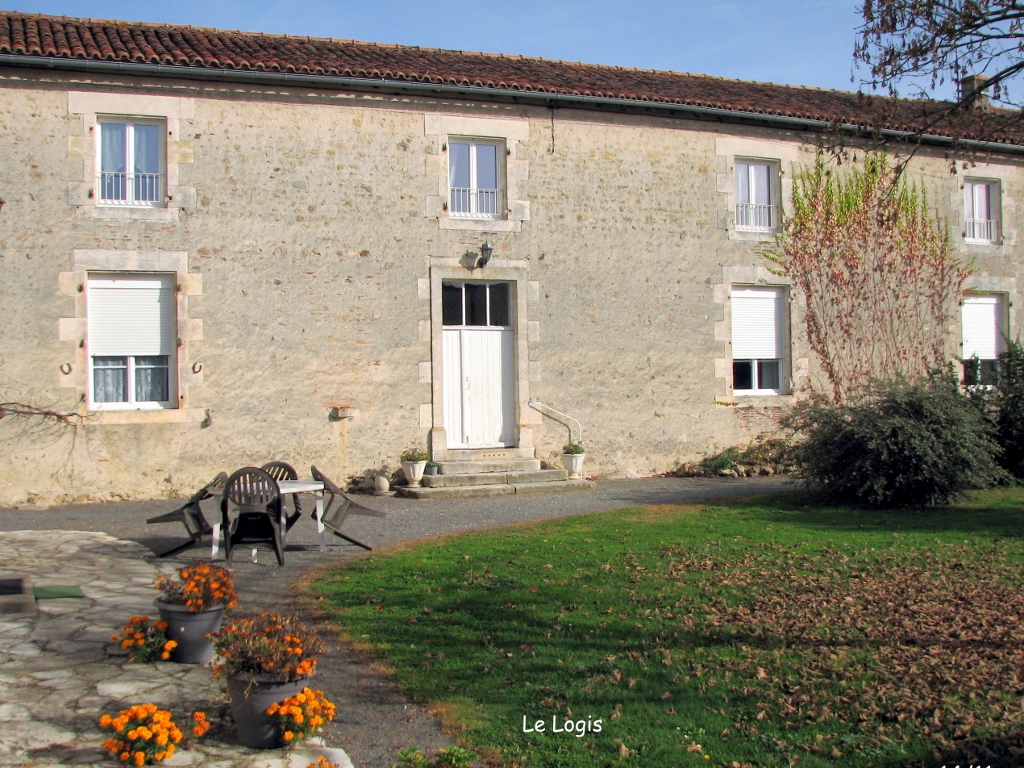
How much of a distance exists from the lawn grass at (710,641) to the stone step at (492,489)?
3211 mm

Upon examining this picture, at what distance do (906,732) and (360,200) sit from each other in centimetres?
1044

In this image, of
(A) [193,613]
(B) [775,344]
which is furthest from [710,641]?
(B) [775,344]

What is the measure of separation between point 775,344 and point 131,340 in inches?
387

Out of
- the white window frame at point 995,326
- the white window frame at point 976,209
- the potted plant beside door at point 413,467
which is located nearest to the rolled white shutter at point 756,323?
the white window frame at point 995,326

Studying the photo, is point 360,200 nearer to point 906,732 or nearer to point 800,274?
point 800,274

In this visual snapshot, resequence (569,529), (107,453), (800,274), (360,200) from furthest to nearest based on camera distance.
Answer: (800,274), (360,200), (107,453), (569,529)

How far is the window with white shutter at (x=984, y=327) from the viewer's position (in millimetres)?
16547

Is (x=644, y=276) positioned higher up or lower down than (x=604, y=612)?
higher up

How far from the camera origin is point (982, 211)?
16.9 m

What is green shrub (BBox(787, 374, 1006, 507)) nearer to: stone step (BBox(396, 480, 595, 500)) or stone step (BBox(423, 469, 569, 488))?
stone step (BBox(396, 480, 595, 500))

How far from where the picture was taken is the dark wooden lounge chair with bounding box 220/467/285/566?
7492 millimetres

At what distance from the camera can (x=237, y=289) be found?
1230 centimetres

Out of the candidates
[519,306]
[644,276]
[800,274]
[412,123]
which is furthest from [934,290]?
[412,123]

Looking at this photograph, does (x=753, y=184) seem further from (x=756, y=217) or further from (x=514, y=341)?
(x=514, y=341)
